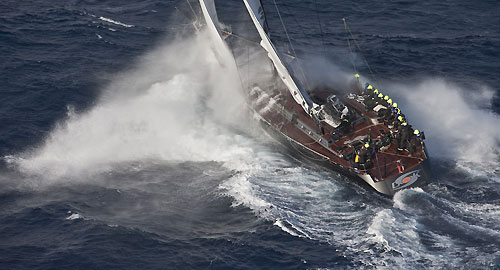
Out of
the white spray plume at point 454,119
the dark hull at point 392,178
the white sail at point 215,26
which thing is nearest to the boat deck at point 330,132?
the dark hull at point 392,178

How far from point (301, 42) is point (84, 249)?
31418mm

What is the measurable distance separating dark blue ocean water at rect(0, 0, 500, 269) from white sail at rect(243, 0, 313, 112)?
3.79 m

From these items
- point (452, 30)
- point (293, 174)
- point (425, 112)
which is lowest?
point (293, 174)

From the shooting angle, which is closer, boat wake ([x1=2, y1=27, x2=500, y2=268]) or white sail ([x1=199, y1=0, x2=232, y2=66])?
boat wake ([x1=2, y1=27, x2=500, y2=268])

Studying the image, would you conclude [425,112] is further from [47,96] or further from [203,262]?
[47,96]

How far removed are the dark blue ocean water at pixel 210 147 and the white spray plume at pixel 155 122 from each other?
0.15m

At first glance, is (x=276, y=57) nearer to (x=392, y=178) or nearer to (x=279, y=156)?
(x=279, y=156)

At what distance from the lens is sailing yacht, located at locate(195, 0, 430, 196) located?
42281 mm

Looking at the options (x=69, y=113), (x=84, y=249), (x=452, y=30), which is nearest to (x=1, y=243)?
(x=84, y=249)

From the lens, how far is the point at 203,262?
121ft

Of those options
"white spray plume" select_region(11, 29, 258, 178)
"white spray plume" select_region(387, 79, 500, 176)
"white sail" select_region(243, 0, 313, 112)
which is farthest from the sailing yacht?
"white spray plume" select_region(387, 79, 500, 176)

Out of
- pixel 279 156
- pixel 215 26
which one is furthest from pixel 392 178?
pixel 215 26

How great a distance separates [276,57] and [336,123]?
22.9 feet

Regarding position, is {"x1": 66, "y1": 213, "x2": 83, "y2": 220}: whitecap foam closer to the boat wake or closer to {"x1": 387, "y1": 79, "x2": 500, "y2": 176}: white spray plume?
the boat wake
